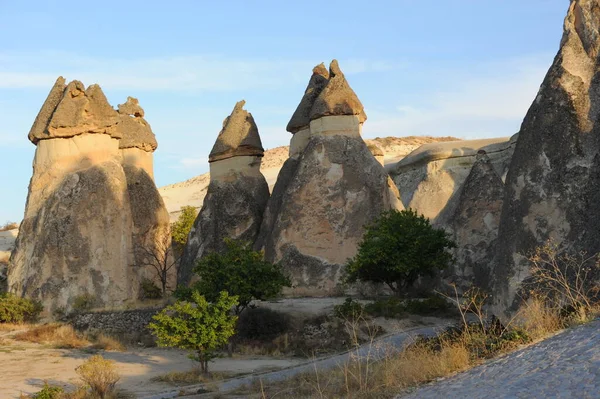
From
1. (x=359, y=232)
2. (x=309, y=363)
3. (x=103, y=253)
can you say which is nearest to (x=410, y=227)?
(x=359, y=232)

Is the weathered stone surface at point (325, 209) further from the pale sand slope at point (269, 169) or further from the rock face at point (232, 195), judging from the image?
the pale sand slope at point (269, 169)

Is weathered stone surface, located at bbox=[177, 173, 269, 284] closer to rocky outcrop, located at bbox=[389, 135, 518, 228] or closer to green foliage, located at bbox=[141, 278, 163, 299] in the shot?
green foliage, located at bbox=[141, 278, 163, 299]

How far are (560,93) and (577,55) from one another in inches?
28.5

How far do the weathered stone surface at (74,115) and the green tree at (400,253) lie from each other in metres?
7.83

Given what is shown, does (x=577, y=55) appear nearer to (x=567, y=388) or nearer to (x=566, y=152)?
(x=566, y=152)

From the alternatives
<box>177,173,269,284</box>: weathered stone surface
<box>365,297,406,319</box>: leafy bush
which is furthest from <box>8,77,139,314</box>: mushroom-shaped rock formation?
<box>365,297,406,319</box>: leafy bush

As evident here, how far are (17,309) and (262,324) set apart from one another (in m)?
6.54

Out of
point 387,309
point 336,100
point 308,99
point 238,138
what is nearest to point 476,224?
point 387,309

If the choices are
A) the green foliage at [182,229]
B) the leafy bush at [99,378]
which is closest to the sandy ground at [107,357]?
the leafy bush at [99,378]

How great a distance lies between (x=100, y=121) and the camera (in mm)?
22438

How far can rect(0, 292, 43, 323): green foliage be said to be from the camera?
20.1 meters

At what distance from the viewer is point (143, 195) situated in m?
24.4

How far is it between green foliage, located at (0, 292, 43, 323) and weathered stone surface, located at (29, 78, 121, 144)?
4.49 metres

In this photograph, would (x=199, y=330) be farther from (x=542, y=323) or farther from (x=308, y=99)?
(x=308, y=99)
